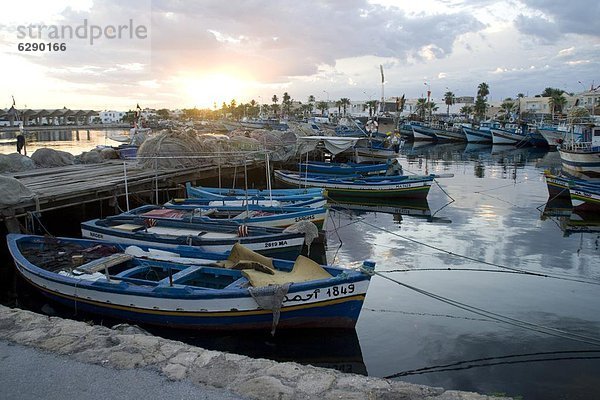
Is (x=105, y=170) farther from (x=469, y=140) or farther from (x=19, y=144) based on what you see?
(x=469, y=140)

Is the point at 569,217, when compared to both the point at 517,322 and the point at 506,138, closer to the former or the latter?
the point at 517,322

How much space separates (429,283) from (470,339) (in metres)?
3.08

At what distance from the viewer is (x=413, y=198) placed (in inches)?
980

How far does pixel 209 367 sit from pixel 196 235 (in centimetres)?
849

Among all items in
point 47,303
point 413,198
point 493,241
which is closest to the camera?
point 47,303

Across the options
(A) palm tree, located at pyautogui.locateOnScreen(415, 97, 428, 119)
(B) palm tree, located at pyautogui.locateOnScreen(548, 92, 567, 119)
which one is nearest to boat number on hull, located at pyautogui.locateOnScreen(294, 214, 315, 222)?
(B) palm tree, located at pyautogui.locateOnScreen(548, 92, 567, 119)

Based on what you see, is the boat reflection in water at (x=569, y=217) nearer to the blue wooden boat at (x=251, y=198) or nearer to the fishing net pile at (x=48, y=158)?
the blue wooden boat at (x=251, y=198)

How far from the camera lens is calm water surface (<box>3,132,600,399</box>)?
841 centimetres

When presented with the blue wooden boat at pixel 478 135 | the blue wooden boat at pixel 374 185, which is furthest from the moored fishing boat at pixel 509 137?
the blue wooden boat at pixel 374 185

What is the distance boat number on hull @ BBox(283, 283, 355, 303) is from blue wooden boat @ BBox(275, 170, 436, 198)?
1515 cm

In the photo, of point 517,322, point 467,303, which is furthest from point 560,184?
point 517,322

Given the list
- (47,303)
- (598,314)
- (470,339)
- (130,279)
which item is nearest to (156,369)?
(130,279)

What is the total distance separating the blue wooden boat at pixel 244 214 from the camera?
1494 centimetres

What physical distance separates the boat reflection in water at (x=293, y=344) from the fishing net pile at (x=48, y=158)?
19394 mm
